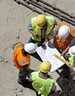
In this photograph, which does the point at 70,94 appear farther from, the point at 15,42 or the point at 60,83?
the point at 15,42

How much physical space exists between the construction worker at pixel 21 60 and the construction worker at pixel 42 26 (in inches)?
13.4

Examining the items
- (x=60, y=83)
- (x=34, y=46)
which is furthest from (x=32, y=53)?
(x=60, y=83)

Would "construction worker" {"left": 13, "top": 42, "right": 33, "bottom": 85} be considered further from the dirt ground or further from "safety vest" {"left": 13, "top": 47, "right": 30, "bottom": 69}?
the dirt ground

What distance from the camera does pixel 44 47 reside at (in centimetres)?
909

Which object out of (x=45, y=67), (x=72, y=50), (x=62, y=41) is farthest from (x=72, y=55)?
(x=45, y=67)

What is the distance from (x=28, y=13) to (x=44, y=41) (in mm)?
1280

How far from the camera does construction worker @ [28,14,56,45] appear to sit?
8797 mm

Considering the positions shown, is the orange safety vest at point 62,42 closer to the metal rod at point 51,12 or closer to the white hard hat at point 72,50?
the white hard hat at point 72,50

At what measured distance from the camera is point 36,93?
9359 mm

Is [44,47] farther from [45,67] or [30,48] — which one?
[45,67]

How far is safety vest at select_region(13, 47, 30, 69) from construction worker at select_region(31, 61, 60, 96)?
26cm

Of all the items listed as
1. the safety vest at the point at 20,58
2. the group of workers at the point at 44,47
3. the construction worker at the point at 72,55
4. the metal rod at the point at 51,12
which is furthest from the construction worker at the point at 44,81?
the metal rod at the point at 51,12

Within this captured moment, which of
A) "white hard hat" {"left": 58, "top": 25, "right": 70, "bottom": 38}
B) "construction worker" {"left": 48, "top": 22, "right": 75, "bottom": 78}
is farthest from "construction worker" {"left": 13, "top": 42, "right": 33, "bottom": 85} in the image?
"white hard hat" {"left": 58, "top": 25, "right": 70, "bottom": 38}

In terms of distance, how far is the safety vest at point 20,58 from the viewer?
891 cm
